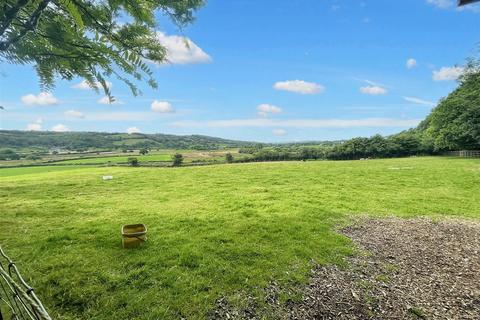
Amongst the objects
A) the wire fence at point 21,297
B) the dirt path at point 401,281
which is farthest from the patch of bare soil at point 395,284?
the wire fence at point 21,297

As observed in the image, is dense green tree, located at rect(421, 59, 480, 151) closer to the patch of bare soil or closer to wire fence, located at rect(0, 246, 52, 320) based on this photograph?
the patch of bare soil

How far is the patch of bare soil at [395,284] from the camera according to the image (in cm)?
521

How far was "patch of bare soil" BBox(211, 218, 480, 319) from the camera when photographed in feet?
17.1

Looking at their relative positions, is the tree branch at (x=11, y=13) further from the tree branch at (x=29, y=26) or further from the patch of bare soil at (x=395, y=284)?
the patch of bare soil at (x=395, y=284)

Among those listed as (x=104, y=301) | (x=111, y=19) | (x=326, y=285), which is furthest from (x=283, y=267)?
(x=111, y=19)

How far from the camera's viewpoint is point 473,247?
8.65 meters

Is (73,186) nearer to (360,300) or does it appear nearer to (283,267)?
(283,267)

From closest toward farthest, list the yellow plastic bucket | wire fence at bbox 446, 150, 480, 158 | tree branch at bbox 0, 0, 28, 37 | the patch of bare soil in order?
tree branch at bbox 0, 0, 28, 37, the patch of bare soil, the yellow plastic bucket, wire fence at bbox 446, 150, 480, 158

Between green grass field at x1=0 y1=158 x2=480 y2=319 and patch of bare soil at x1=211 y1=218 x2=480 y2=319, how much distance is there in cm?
54

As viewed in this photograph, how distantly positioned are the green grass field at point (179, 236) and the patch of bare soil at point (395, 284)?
0.54 meters

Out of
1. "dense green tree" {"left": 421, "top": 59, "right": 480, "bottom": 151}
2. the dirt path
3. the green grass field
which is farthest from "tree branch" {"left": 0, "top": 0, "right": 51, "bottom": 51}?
"dense green tree" {"left": 421, "top": 59, "right": 480, "bottom": 151}

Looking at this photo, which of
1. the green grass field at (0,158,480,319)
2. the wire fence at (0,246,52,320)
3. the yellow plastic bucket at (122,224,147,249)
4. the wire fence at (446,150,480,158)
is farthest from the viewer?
the wire fence at (446,150,480,158)

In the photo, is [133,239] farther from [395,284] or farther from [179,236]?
[395,284]

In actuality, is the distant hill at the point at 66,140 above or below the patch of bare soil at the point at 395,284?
above
